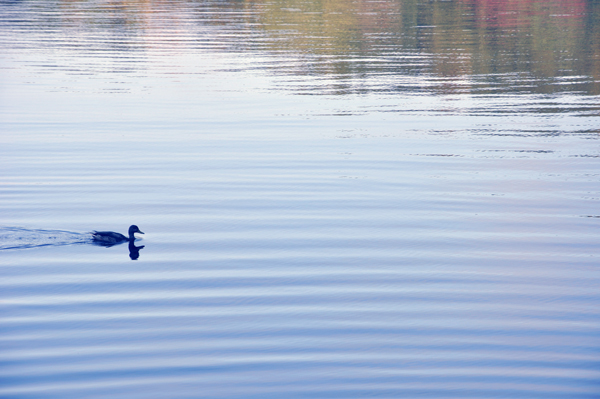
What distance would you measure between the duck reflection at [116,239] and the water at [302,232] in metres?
0.15

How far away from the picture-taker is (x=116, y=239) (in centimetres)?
1341

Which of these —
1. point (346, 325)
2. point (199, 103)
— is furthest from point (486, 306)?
point (199, 103)

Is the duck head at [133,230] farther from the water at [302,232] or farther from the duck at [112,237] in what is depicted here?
the water at [302,232]

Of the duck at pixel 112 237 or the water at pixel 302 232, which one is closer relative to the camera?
the water at pixel 302 232

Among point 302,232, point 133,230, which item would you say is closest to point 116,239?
point 133,230

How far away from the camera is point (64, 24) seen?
53.1 meters

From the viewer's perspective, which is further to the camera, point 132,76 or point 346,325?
point 132,76

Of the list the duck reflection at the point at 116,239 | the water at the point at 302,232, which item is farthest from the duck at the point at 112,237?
the water at the point at 302,232

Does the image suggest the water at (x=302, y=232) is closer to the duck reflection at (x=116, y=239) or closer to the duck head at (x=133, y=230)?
the duck reflection at (x=116, y=239)

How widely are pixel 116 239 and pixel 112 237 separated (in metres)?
0.08

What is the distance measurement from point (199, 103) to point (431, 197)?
1192 centimetres

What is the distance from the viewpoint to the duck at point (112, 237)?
13352 millimetres

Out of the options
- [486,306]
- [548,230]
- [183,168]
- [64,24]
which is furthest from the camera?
[64,24]

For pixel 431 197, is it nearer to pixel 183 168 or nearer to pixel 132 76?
pixel 183 168
